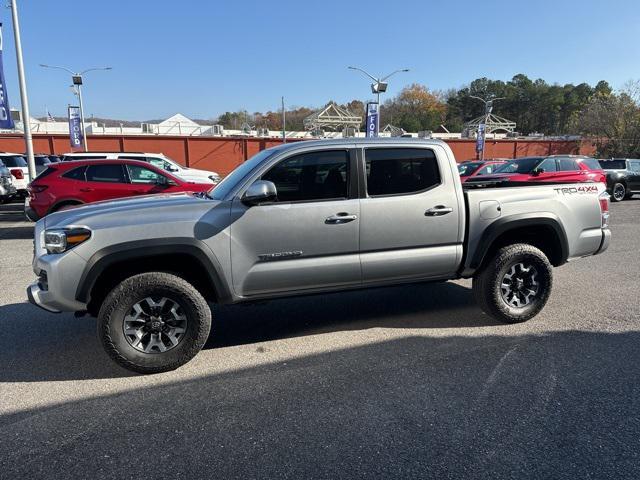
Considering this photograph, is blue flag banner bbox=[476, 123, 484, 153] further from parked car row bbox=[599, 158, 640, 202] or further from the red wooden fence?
parked car row bbox=[599, 158, 640, 202]

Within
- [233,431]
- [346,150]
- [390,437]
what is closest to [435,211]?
[346,150]

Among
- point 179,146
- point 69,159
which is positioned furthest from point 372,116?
point 179,146

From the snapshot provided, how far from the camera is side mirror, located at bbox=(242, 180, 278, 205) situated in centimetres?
364

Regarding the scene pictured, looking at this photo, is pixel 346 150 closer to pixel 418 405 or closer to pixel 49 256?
pixel 418 405

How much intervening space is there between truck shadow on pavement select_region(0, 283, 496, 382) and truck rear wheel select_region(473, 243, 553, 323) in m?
0.27

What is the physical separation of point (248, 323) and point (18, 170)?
1489 cm

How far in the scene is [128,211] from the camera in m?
3.69

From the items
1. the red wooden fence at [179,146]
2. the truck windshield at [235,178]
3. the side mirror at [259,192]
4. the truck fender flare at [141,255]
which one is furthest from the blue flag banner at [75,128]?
the side mirror at [259,192]

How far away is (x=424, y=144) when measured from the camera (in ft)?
14.7

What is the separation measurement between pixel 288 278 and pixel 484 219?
82.5 inches

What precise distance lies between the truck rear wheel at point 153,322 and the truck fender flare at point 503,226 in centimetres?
268

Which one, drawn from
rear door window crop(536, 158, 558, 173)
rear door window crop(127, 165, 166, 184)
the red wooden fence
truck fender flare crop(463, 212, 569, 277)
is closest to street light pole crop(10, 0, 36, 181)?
rear door window crop(127, 165, 166, 184)

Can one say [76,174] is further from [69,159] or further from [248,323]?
[248,323]

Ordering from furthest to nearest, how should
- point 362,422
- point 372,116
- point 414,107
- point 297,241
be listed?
point 414,107 → point 372,116 → point 297,241 → point 362,422
